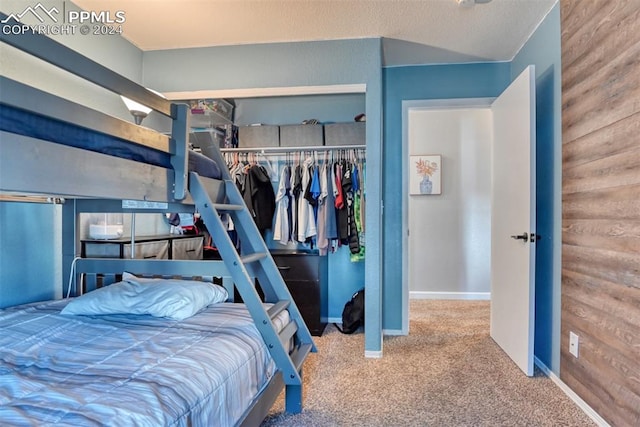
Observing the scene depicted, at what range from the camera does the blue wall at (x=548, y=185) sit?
2.25m

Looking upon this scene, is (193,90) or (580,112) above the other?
(193,90)

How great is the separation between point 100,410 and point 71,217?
1.77m

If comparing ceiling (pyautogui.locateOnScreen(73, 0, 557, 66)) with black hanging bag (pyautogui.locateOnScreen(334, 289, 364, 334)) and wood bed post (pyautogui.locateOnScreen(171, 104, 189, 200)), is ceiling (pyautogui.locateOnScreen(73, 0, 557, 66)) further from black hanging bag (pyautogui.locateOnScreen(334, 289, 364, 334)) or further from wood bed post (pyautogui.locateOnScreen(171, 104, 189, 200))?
black hanging bag (pyautogui.locateOnScreen(334, 289, 364, 334))

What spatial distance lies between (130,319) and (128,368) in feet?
2.25

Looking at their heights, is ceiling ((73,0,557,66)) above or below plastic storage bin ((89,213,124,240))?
above

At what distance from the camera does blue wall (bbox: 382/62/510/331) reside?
10.5ft

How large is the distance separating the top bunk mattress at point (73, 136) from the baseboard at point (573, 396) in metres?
2.33

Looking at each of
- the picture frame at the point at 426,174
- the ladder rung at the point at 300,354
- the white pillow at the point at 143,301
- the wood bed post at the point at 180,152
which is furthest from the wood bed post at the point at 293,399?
the picture frame at the point at 426,174

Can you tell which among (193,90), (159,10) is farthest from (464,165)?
(159,10)

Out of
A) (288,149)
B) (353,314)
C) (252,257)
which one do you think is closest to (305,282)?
(353,314)

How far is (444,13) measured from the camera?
2396 millimetres

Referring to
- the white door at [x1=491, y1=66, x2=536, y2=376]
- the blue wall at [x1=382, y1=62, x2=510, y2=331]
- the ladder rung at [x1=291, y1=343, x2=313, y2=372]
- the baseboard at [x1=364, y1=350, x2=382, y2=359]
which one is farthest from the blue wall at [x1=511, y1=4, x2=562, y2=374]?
the ladder rung at [x1=291, y1=343, x2=313, y2=372]

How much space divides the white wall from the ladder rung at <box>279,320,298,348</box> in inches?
117

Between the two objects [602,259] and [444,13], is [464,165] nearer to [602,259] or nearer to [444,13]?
[444,13]
